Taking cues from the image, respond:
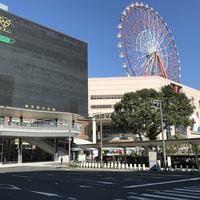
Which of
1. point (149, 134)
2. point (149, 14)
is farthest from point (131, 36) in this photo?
point (149, 134)

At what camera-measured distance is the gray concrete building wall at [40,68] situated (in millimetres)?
56188

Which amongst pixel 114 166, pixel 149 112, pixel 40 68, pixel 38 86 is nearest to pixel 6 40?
pixel 40 68

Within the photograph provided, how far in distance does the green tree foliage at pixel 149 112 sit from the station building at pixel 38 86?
33.8 ft

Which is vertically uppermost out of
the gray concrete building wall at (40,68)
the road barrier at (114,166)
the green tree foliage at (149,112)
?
the gray concrete building wall at (40,68)

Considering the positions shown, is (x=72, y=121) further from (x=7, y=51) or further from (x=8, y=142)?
(x=7, y=51)

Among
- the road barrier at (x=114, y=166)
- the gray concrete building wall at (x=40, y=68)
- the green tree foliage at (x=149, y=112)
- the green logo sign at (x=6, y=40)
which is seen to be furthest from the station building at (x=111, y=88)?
the road barrier at (x=114, y=166)

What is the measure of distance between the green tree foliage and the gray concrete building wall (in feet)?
32.9

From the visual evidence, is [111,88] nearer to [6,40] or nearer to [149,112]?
[149,112]

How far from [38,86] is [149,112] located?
19864 millimetres

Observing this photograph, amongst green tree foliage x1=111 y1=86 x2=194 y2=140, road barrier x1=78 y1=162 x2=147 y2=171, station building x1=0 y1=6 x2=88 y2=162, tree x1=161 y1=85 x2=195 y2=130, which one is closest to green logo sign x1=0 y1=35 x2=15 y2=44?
station building x1=0 y1=6 x2=88 y2=162

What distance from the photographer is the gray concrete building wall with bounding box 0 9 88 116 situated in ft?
184

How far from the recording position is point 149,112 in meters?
58.9

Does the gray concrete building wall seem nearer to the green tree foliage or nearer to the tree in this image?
the green tree foliage

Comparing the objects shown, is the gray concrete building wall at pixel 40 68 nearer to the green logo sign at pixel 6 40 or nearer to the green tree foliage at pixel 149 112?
the green logo sign at pixel 6 40
